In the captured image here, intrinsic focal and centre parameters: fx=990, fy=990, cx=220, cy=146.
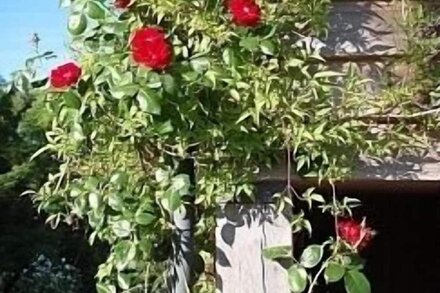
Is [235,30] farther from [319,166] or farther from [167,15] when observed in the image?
[319,166]

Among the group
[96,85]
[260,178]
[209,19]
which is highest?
[209,19]

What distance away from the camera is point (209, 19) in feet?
7.16

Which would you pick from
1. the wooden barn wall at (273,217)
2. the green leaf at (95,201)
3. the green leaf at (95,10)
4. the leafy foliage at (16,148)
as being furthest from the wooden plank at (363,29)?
the leafy foliage at (16,148)

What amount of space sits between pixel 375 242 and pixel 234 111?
6.53 feet

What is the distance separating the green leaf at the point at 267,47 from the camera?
2.13 metres

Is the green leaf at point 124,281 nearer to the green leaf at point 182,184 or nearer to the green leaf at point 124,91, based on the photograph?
the green leaf at point 182,184

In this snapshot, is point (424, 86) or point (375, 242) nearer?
point (424, 86)

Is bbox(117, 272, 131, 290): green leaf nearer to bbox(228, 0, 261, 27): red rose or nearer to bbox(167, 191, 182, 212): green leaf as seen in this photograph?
bbox(167, 191, 182, 212): green leaf

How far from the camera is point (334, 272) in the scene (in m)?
2.15

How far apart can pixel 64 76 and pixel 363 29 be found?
0.69 meters

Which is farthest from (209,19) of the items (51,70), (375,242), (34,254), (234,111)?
(34,254)

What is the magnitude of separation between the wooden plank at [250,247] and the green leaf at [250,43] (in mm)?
363

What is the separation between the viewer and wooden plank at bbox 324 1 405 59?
2.26 meters

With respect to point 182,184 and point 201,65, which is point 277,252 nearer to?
point 182,184
